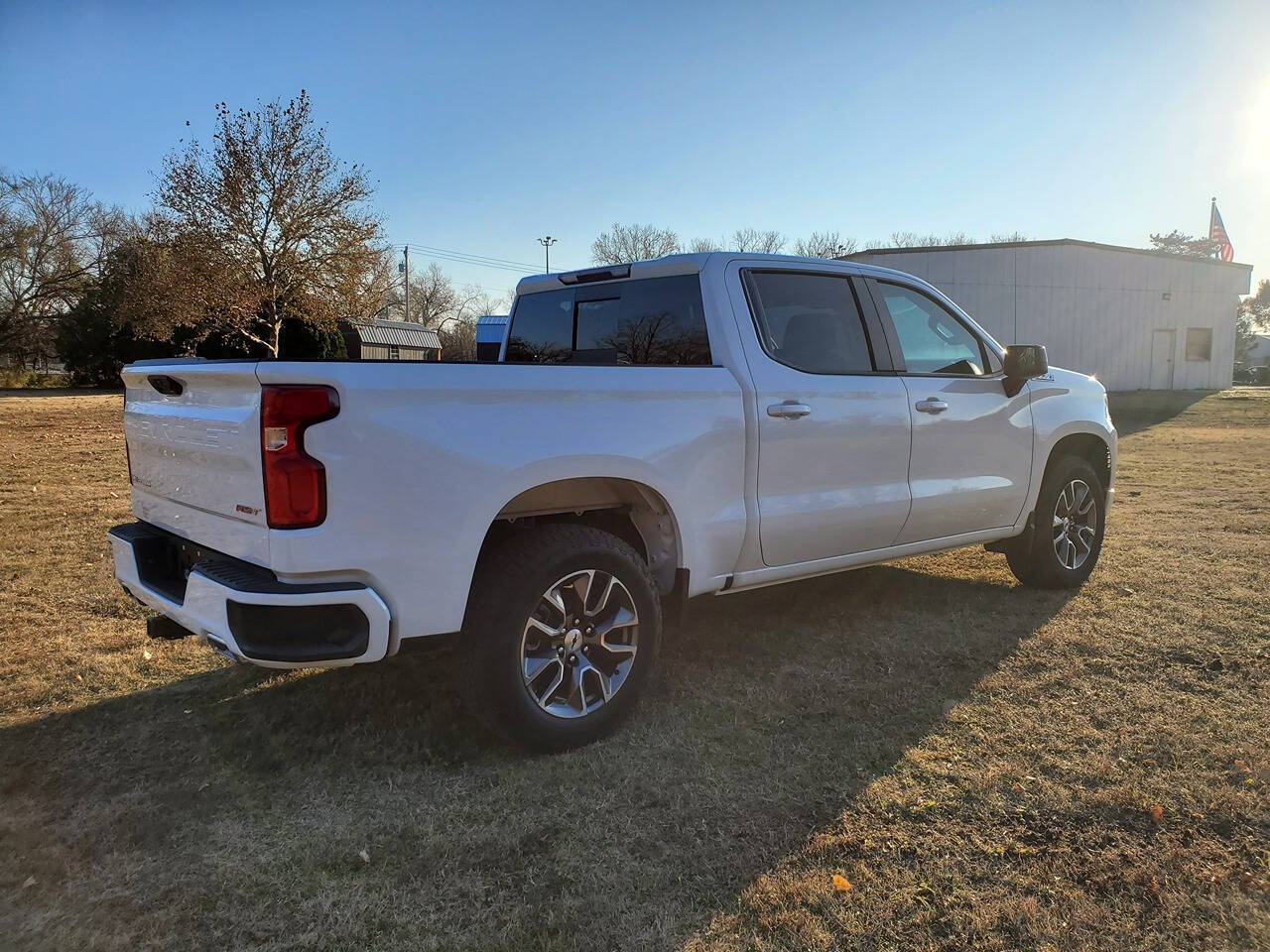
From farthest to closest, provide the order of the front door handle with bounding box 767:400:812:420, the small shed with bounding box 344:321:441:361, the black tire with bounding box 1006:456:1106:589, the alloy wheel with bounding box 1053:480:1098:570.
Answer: the small shed with bounding box 344:321:441:361, the alloy wheel with bounding box 1053:480:1098:570, the black tire with bounding box 1006:456:1106:589, the front door handle with bounding box 767:400:812:420

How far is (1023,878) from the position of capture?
2451 mm

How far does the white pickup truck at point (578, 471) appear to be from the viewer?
2.59 meters

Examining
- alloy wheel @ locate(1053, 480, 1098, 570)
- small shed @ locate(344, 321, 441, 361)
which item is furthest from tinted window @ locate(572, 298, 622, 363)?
small shed @ locate(344, 321, 441, 361)

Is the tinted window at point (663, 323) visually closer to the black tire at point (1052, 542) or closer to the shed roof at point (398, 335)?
the black tire at point (1052, 542)

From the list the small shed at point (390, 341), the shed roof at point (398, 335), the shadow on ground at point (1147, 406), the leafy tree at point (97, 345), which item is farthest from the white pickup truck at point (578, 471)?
the shed roof at point (398, 335)

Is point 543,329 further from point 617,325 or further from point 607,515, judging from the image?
point 607,515

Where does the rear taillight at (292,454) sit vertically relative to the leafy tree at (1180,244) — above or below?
below

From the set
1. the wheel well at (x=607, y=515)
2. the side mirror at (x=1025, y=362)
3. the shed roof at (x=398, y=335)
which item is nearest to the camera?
the wheel well at (x=607, y=515)

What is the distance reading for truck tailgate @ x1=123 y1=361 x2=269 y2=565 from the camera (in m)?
2.62

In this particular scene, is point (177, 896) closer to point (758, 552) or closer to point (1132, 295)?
point (758, 552)

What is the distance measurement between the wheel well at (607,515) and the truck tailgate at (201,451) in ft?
2.73

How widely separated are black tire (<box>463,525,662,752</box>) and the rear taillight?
2.30ft

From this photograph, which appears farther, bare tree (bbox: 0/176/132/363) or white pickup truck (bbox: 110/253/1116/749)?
bare tree (bbox: 0/176/132/363)

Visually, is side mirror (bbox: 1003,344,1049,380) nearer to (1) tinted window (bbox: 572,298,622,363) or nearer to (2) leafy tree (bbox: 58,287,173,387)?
(1) tinted window (bbox: 572,298,622,363)
